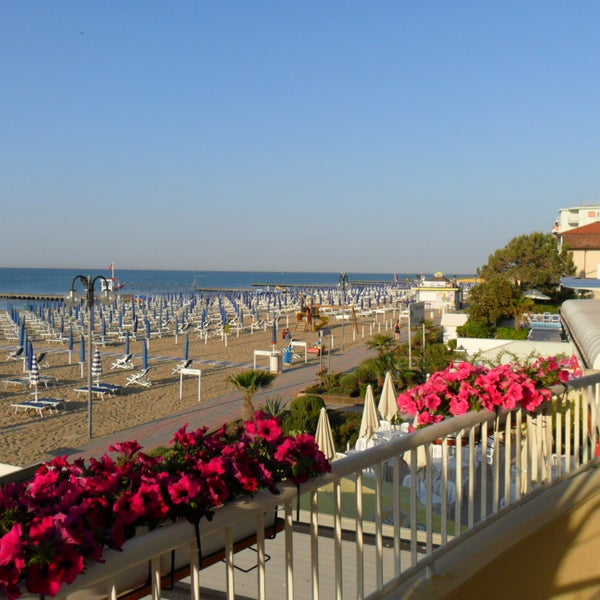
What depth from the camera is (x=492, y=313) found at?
23906 mm

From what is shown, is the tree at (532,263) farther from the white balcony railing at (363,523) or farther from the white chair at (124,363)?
the white balcony railing at (363,523)

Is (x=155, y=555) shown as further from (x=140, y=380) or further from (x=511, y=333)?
(x=511, y=333)

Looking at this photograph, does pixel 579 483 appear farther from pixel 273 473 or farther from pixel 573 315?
pixel 573 315

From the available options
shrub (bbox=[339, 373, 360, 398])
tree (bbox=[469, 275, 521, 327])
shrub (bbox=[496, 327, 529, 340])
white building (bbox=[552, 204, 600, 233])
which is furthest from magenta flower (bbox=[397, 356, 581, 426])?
white building (bbox=[552, 204, 600, 233])

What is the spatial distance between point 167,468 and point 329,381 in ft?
49.9

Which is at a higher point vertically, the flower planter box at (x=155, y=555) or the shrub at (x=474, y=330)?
the flower planter box at (x=155, y=555)

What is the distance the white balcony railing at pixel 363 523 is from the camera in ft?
5.17

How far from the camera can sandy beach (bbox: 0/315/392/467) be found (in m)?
12.2

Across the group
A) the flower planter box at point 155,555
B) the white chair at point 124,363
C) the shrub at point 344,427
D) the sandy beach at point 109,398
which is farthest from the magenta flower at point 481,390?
the white chair at point 124,363

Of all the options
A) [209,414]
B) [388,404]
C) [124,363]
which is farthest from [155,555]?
[124,363]

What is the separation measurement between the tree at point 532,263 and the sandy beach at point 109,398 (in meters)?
11.5

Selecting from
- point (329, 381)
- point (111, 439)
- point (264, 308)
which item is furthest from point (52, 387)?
point (264, 308)

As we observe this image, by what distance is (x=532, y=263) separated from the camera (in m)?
35.1

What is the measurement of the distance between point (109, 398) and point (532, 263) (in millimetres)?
26772
